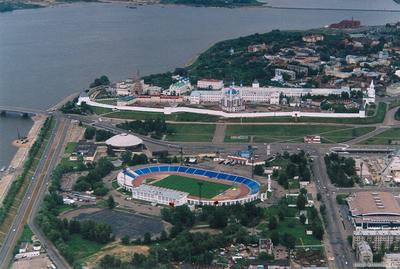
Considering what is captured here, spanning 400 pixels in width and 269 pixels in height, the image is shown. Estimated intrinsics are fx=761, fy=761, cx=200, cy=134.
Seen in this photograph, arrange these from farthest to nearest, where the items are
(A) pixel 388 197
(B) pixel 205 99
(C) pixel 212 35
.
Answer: (C) pixel 212 35 < (B) pixel 205 99 < (A) pixel 388 197

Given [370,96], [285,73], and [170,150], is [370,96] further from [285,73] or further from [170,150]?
[170,150]

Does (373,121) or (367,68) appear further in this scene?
(367,68)

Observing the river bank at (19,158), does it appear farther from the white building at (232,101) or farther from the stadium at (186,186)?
the white building at (232,101)

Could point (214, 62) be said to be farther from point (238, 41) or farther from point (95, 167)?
point (95, 167)

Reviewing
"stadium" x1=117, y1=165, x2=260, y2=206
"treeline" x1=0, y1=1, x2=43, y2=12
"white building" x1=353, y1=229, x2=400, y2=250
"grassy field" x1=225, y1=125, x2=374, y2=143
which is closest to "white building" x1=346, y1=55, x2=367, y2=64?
"grassy field" x1=225, y1=125, x2=374, y2=143

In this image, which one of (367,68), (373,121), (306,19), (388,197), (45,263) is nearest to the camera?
(45,263)

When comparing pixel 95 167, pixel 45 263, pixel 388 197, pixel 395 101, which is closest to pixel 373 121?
pixel 395 101

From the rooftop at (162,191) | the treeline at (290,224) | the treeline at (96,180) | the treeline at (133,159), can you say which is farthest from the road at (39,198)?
the treeline at (290,224)
